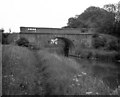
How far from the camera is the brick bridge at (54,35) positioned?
26.3m

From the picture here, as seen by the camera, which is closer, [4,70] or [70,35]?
[4,70]

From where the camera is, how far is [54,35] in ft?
90.2

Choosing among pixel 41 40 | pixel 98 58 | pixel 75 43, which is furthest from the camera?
pixel 75 43

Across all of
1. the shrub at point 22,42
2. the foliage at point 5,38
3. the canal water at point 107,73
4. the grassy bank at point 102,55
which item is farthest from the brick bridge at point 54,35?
the canal water at point 107,73

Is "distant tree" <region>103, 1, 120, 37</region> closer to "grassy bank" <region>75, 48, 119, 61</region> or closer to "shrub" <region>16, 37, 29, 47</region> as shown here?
"grassy bank" <region>75, 48, 119, 61</region>

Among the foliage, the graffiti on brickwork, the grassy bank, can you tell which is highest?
the foliage

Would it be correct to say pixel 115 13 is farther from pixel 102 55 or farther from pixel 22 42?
pixel 22 42

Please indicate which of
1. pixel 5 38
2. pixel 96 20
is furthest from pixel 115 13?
pixel 5 38

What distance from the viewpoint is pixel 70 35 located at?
2853 cm

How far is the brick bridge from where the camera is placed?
26.3 meters

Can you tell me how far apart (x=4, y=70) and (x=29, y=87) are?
1083mm

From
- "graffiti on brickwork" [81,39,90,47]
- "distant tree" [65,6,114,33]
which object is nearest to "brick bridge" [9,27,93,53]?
"graffiti on brickwork" [81,39,90,47]

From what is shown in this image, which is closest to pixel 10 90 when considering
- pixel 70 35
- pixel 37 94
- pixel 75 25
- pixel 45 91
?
pixel 37 94

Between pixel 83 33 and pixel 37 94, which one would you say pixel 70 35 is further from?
pixel 37 94
